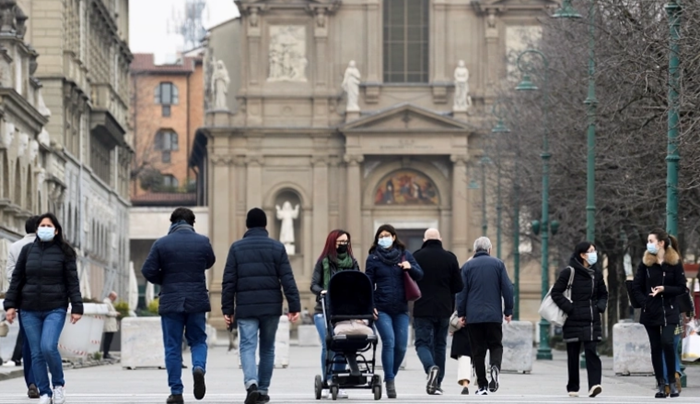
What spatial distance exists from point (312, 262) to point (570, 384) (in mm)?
63599

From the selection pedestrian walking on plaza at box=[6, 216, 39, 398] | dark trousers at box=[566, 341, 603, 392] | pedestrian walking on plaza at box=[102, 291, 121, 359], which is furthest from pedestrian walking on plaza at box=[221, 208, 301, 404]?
pedestrian walking on plaza at box=[102, 291, 121, 359]

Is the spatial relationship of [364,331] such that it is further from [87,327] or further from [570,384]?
[87,327]

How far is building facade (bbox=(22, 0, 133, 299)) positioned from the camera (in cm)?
6194

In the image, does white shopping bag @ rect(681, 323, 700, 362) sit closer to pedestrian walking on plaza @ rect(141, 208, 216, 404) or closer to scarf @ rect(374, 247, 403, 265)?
scarf @ rect(374, 247, 403, 265)

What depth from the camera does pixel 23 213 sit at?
52.0 m

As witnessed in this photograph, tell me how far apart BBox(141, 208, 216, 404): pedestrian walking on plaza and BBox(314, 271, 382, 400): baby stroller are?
1.85 meters

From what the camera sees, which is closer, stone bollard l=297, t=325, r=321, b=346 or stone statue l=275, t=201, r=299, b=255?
stone bollard l=297, t=325, r=321, b=346

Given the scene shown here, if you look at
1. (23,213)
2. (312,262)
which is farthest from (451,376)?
(312,262)

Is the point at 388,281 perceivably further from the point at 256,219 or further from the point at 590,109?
the point at 590,109

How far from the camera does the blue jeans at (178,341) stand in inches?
787

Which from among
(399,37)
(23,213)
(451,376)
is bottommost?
(451,376)

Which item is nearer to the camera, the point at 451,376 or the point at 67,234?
the point at 451,376

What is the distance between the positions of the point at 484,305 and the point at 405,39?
2536 inches

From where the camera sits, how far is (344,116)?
86812mm
